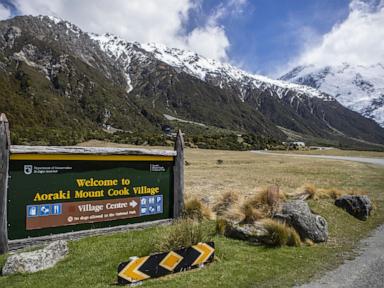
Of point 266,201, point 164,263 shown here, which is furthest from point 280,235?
point 164,263

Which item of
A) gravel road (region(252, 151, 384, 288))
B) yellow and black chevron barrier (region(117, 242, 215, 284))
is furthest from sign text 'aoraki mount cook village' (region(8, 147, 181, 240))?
gravel road (region(252, 151, 384, 288))

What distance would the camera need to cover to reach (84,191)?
38.0ft

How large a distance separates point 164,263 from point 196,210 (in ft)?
19.2

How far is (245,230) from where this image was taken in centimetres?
1174

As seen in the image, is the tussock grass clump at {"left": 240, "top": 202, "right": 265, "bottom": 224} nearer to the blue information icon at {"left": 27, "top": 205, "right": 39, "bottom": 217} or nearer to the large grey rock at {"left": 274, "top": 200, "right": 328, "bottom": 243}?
the large grey rock at {"left": 274, "top": 200, "right": 328, "bottom": 243}

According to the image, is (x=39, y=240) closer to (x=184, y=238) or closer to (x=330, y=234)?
(x=184, y=238)

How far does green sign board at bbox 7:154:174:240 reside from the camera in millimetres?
10539

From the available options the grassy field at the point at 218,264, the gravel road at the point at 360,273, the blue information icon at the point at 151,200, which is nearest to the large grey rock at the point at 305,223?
the grassy field at the point at 218,264

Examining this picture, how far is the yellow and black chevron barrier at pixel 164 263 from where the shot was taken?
8.24 metres

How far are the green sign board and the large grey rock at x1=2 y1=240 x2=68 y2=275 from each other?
1.31 meters

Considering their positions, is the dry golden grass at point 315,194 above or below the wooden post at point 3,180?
below

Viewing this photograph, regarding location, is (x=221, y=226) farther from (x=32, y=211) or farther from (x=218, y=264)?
(x=32, y=211)

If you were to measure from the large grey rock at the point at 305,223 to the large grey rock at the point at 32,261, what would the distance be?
5.97m

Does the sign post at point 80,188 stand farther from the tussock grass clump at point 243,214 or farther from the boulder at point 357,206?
the boulder at point 357,206
